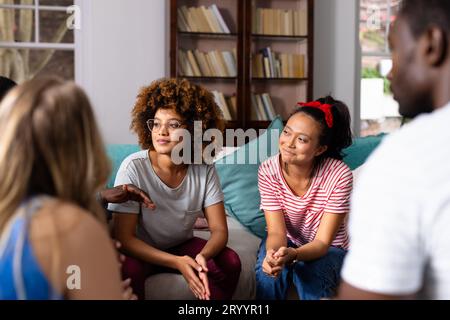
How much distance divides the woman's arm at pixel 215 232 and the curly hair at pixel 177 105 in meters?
0.27

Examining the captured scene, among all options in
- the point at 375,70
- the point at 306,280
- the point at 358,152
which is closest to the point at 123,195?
the point at 306,280

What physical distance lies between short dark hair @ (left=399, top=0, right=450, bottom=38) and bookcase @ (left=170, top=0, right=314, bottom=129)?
2.99 m

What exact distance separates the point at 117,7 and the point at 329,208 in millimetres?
2430

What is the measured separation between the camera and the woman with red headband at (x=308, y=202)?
1883 millimetres

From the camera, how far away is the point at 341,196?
1966mm

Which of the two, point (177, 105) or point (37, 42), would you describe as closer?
point (177, 105)

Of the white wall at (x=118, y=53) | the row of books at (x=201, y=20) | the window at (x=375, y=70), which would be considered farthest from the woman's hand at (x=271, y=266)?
the window at (x=375, y=70)

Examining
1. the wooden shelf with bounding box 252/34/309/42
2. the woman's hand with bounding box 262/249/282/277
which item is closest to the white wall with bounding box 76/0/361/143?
the wooden shelf with bounding box 252/34/309/42

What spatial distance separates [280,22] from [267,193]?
7.33 feet

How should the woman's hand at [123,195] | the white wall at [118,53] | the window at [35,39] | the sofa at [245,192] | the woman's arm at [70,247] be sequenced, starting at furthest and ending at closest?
the window at [35,39] < the white wall at [118,53] < the sofa at [245,192] < the woman's hand at [123,195] < the woman's arm at [70,247]

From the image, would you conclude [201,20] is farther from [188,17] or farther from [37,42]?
[37,42]

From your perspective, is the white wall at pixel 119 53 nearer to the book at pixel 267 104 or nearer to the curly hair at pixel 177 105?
the book at pixel 267 104

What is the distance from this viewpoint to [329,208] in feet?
6.40
